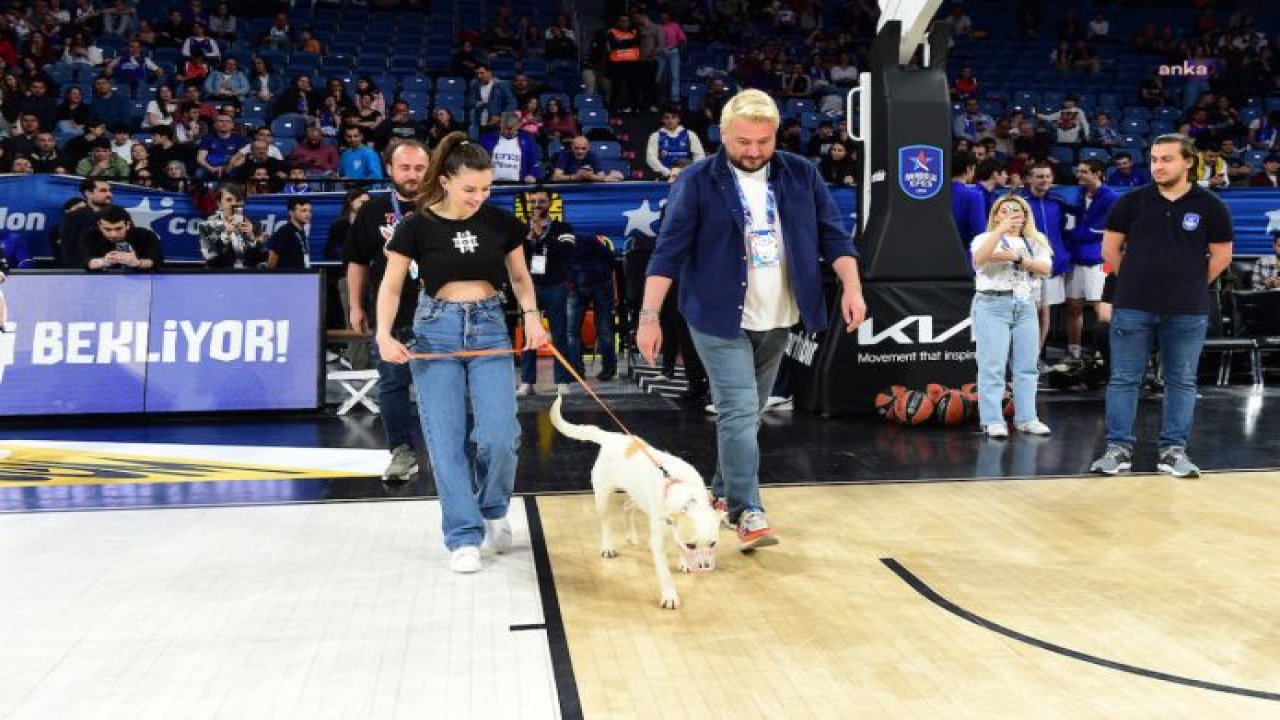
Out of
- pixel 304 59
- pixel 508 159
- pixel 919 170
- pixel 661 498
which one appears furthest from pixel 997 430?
pixel 304 59

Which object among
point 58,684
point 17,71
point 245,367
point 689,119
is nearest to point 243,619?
point 58,684

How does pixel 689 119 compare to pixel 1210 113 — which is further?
pixel 1210 113

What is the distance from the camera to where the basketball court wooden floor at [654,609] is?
3.09 meters

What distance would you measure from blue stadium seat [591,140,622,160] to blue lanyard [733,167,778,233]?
889cm

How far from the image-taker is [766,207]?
14.6 ft

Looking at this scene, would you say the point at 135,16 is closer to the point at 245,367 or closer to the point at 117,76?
the point at 117,76

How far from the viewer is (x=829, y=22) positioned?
65.6ft

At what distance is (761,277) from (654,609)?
137 cm

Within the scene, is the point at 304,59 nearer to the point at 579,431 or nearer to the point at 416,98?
the point at 416,98

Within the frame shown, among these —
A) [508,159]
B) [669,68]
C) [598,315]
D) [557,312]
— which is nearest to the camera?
[557,312]

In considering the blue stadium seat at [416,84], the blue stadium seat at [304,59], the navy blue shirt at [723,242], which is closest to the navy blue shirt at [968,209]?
the navy blue shirt at [723,242]

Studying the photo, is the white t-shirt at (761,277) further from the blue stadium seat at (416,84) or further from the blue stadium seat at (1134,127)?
the blue stadium seat at (1134,127)

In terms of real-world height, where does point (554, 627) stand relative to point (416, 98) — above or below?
below

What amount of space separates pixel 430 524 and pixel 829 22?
1692 cm
